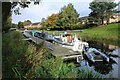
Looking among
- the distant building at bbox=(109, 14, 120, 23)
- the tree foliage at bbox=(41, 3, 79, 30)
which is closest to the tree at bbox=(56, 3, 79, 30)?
the tree foliage at bbox=(41, 3, 79, 30)

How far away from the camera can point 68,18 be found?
351cm

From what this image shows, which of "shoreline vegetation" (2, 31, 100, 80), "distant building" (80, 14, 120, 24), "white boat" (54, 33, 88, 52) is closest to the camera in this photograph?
"shoreline vegetation" (2, 31, 100, 80)

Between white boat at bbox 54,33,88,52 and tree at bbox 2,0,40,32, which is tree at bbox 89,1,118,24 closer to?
white boat at bbox 54,33,88,52

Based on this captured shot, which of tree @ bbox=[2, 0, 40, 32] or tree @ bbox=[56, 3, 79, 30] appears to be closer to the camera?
tree @ bbox=[56, 3, 79, 30]

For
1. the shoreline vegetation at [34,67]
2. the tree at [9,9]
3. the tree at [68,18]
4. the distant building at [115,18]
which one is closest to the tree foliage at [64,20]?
the tree at [68,18]

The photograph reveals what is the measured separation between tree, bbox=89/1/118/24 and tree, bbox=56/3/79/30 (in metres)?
0.24

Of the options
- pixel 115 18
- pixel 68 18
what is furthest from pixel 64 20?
pixel 115 18

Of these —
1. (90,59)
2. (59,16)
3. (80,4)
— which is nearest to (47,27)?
(59,16)

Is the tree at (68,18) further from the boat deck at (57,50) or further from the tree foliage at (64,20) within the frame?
the boat deck at (57,50)

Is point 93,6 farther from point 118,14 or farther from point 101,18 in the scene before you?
point 118,14

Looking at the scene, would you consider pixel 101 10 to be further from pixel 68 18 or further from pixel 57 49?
pixel 57 49

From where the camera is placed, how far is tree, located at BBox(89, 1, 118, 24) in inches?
134

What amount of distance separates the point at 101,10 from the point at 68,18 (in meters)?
0.48

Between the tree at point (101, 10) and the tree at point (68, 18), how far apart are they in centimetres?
24
